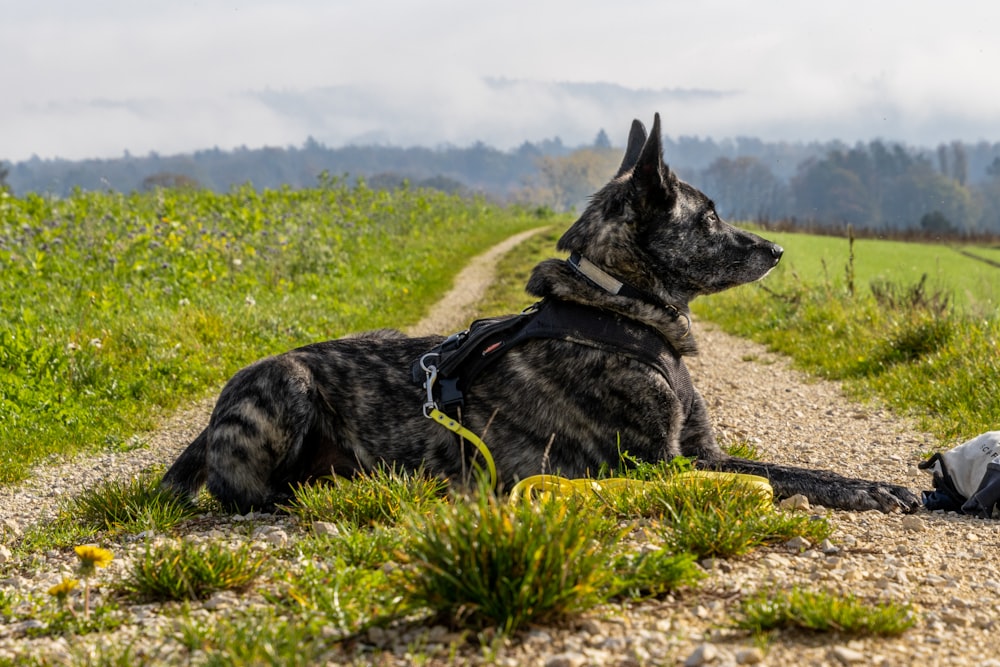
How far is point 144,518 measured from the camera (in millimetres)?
5000

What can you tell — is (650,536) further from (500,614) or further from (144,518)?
(144,518)

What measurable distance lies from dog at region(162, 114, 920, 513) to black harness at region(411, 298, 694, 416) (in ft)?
0.07

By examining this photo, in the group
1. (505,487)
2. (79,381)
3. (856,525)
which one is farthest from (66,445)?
(856,525)

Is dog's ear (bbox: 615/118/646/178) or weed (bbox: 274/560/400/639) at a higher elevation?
dog's ear (bbox: 615/118/646/178)

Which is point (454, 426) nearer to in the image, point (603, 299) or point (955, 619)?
point (603, 299)

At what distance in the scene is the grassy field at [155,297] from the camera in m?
8.55

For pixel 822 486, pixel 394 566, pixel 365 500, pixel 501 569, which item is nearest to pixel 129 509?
pixel 365 500

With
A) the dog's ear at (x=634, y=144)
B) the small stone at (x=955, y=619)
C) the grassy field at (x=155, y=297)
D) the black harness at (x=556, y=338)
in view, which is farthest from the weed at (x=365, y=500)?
the grassy field at (x=155, y=297)

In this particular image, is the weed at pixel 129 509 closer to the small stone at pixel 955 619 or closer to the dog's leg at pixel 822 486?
the dog's leg at pixel 822 486

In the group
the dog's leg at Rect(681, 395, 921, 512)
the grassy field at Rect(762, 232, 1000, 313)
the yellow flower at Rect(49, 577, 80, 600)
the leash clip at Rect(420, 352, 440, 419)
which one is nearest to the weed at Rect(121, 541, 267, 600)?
the yellow flower at Rect(49, 577, 80, 600)

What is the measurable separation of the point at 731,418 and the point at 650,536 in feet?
15.7

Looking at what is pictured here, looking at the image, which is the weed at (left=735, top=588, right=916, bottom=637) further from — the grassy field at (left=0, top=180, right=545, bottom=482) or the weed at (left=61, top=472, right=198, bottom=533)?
the grassy field at (left=0, top=180, right=545, bottom=482)

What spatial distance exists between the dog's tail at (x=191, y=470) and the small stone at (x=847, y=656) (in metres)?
4.13

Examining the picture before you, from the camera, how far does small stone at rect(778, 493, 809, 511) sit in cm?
491
